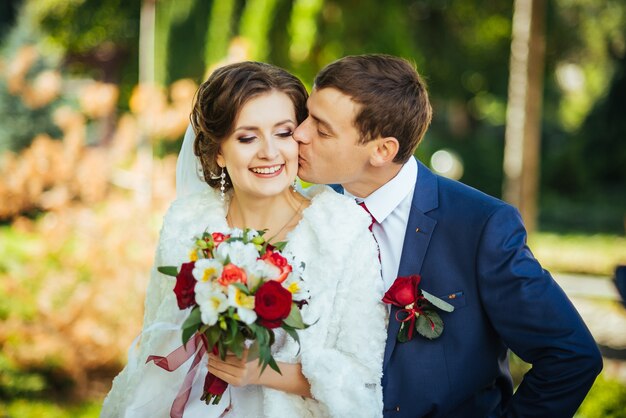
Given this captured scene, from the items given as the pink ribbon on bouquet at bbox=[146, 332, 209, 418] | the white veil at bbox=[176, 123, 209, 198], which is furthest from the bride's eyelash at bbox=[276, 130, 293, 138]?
the pink ribbon on bouquet at bbox=[146, 332, 209, 418]

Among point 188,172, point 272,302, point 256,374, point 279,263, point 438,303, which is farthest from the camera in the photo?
point 188,172

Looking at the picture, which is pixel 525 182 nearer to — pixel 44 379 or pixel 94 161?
pixel 94 161

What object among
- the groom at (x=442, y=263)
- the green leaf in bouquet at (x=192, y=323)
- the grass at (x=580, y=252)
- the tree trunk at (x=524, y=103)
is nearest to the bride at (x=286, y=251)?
the groom at (x=442, y=263)

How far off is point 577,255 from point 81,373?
985 centimetres

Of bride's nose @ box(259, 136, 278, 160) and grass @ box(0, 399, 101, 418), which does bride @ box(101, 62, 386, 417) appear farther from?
grass @ box(0, 399, 101, 418)

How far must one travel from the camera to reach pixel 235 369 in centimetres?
247

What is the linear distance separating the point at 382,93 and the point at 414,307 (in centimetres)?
86

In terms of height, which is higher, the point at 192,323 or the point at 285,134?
the point at 285,134

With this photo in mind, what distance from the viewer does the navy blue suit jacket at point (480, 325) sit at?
2.61m

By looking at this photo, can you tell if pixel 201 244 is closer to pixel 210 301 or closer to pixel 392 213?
pixel 210 301

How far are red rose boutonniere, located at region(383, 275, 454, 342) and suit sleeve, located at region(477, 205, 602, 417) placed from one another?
196mm

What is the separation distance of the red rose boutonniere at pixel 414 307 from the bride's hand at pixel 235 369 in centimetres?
56

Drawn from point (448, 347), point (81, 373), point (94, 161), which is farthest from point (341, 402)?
point (94, 161)

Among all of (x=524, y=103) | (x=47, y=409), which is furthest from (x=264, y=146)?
(x=524, y=103)
